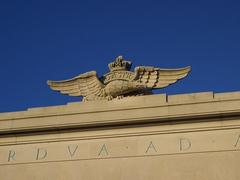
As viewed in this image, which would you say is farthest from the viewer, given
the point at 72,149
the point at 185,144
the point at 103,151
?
the point at 72,149

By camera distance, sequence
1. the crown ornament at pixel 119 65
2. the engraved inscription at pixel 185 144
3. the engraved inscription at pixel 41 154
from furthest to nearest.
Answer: the crown ornament at pixel 119 65 < the engraved inscription at pixel 41 154 < the engraved inscription at pixel 185 144

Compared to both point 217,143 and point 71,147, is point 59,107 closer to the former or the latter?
point 71,147

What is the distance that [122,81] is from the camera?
54.6 ft

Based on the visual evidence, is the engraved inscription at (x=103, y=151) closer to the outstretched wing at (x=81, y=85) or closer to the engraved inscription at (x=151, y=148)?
the engraved inscription at (x=151, y=148)

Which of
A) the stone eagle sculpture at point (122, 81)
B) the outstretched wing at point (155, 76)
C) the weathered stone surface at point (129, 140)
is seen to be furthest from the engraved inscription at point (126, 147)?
the outstretched wing at point (155, 76)

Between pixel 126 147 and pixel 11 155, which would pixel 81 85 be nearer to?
pixel 126 147

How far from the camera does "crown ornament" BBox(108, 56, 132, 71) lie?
56.1 feet

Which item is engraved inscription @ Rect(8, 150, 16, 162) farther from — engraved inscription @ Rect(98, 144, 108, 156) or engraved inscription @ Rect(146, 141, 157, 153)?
engraved inscription @ Rect(146, 141, 157, 153)

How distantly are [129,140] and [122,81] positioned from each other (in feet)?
6.96

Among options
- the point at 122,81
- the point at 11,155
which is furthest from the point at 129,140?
the point at 11,155

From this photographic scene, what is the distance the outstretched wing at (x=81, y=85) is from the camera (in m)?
17.0

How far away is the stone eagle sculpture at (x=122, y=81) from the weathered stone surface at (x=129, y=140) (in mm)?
384

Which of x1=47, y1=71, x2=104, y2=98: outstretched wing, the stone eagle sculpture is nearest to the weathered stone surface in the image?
the stone eagle sculpture

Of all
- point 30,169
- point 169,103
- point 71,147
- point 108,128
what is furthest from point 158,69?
A: point 30,169
